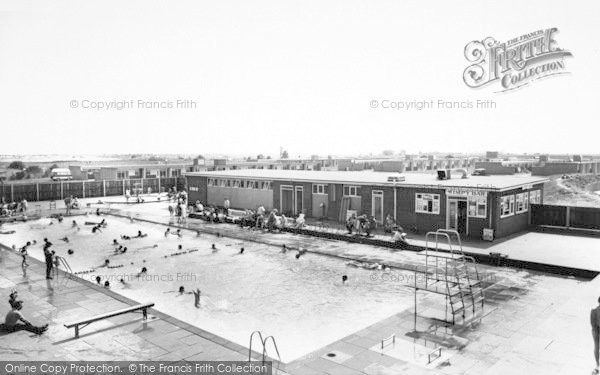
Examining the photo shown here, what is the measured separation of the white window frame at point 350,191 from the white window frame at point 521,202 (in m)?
9.06

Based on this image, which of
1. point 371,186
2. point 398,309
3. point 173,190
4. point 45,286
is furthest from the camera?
point 173,190

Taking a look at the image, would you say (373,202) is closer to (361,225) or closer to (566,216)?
(361,225)

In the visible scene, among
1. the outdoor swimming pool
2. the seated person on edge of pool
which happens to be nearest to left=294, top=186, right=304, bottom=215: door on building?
the outdoor swimming pool

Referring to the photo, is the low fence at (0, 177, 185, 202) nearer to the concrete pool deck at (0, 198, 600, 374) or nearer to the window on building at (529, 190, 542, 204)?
the concrete pool deck at (0, 198, 600, 374)

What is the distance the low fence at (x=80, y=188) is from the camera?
154ft

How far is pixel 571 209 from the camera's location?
27.3 m

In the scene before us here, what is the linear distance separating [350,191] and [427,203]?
5.46 m

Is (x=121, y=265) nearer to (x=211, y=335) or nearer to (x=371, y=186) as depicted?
(x=211, y=335)

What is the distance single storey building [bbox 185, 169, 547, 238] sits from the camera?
25.0m

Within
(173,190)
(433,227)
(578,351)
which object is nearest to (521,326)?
(578,351)

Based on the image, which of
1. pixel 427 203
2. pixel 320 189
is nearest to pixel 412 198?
pixel 427 203

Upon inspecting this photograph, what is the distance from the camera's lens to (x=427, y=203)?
26781 mm

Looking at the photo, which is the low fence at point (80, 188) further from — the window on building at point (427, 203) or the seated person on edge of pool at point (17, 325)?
the seated person on edge of pool at point (17, 325)

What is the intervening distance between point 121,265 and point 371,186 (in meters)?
15.0
